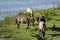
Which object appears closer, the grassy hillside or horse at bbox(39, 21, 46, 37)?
horse at bbox(39, 21, 46, 37)

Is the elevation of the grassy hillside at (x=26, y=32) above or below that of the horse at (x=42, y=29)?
below

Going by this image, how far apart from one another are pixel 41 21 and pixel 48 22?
454 cm

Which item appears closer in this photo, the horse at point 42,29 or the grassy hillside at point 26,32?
the horse at point 42,29

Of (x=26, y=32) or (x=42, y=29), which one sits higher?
(x=42, y=29)

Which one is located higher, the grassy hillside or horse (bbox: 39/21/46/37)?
horse (bbox: 39/21/46/37)

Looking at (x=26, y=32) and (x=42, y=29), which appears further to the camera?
(x=26, y=32)

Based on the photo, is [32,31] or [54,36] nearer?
[54,36]

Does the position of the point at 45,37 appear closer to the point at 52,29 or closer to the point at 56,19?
the point at 52,29

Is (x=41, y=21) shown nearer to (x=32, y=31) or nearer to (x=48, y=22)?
(x=32, y=31)

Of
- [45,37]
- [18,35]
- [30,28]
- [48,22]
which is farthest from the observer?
[48,22]

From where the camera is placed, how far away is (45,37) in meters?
19.9

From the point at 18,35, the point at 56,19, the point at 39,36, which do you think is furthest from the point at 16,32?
the point at 56,19

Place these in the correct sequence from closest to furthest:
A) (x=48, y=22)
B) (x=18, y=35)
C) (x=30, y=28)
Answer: (x=18, y=35) → (x=30, y=28) → (x=48, y=22)

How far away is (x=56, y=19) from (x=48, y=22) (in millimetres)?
1184
